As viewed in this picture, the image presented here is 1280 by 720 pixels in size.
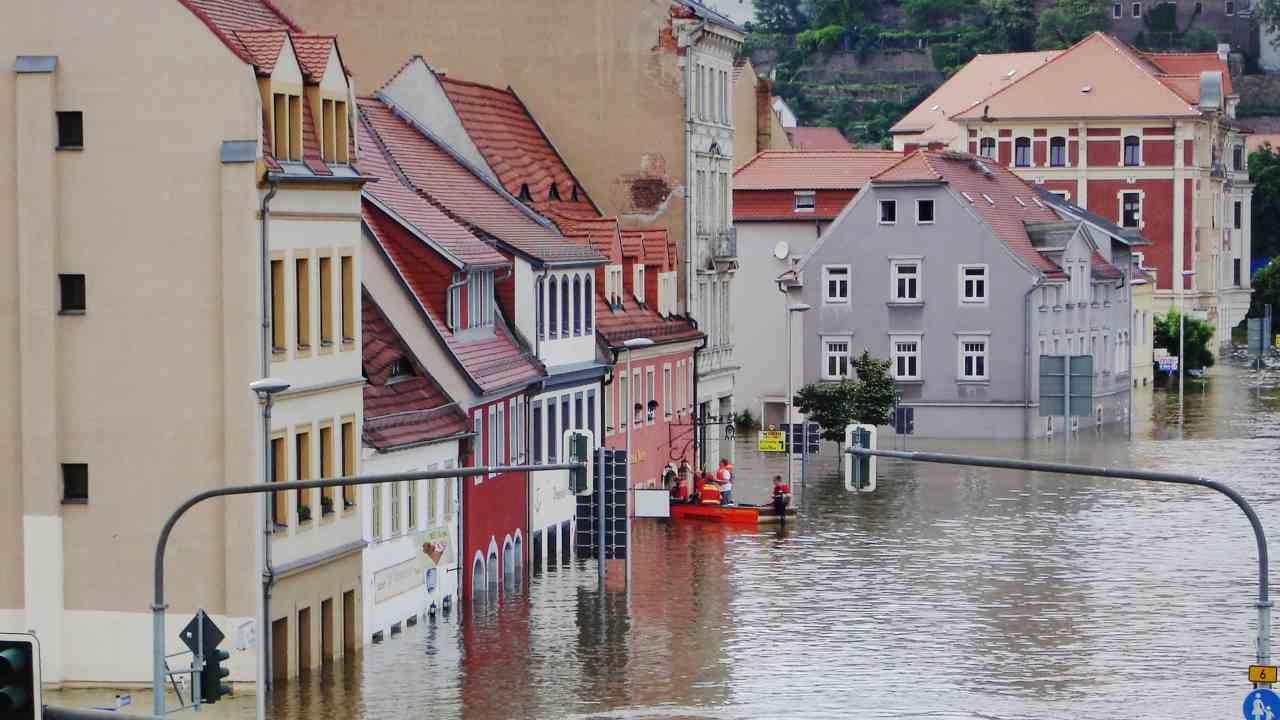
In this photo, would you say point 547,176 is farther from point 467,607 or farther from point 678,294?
point 467,607

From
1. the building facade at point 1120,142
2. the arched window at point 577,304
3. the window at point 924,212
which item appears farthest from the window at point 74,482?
Answer: the building facade at point 1120,142

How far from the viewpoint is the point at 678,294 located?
7962 cm

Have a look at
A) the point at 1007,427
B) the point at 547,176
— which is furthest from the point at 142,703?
the point at 1007,427

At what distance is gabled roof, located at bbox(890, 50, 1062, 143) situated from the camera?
6944 inches

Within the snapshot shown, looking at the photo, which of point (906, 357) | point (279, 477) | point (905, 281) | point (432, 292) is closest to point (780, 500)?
point (432, 292)

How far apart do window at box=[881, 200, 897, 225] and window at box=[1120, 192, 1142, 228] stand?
47.8m

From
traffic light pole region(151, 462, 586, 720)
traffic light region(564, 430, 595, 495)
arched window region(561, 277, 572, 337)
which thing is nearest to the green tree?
arched window region(561, 277, 572, 337)

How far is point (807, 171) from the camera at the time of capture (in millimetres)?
107750

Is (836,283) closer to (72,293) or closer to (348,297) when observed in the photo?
(348,297)

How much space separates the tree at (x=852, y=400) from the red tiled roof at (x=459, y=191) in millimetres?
21149

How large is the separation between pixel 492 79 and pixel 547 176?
179 inches

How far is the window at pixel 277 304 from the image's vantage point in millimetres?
42562

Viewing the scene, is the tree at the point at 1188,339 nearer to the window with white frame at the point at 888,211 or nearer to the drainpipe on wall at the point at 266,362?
the window with white frame at the point at 888,211

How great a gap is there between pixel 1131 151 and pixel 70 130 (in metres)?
106
